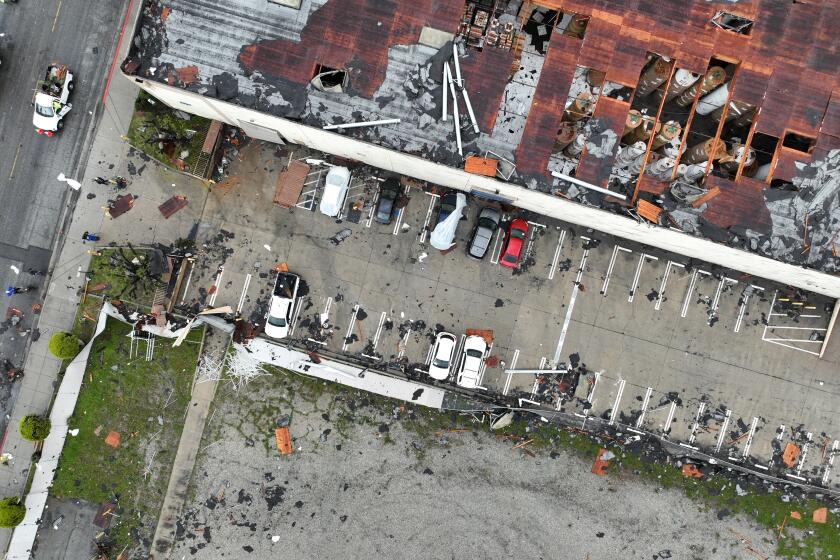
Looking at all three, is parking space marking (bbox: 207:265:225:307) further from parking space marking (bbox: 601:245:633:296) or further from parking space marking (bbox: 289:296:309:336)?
parking space marking (bbox: 601:245:633:296)

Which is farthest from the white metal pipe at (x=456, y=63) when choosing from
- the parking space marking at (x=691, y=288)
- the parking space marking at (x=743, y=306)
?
the parking space marking at (x=743, y=306)

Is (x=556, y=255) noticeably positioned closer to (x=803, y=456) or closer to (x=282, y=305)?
(x=282, y=305)

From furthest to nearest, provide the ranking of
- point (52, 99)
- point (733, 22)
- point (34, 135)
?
point (34, 135)
point (52, 99)
point (733, 22)

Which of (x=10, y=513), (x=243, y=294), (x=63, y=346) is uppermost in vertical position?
(x=243, y=294)

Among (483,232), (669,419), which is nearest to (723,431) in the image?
(669,419)

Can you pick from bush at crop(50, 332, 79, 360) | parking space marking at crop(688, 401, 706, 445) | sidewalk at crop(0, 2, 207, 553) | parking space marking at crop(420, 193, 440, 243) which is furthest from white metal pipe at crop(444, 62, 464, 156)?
bush at crop(50, 332, 79, 360)

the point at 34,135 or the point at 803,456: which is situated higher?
the point at 34,135

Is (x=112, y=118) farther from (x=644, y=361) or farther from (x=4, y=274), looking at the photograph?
(x=644, y=361)

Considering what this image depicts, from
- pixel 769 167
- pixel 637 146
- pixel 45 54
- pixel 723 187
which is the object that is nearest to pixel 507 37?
pixel 637 146
